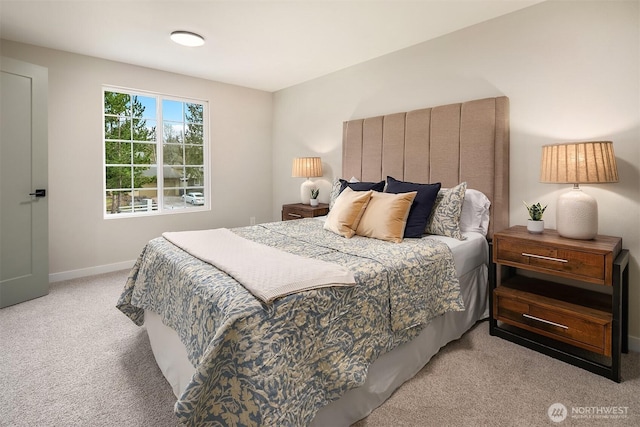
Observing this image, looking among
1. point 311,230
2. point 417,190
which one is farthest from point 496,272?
point 311,230

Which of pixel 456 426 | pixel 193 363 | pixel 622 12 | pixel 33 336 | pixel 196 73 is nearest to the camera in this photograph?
pixel 193 363

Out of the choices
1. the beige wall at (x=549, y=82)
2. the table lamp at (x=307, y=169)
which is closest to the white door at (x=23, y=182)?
the table lamp at (x=307, y=169)

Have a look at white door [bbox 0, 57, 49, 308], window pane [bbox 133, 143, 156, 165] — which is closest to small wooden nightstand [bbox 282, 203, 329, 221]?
window pane [bbox 133, 143, 156, 165]

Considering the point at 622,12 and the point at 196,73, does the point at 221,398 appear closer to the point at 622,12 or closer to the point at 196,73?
the point at 622,12

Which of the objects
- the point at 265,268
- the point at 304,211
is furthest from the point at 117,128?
the point at 265,268

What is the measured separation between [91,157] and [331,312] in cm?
356

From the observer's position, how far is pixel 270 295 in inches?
50.6

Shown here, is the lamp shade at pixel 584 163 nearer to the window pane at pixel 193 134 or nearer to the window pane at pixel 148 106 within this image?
the window pane at pixel 193 134

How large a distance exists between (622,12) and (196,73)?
4058 millimetres

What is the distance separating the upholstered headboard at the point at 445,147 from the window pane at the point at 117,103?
8.87ft

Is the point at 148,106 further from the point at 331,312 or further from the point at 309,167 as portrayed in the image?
the point at 331,312

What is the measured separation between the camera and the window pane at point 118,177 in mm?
3893

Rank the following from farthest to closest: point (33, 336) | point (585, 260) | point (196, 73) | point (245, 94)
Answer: point (245, 94), point (196, 73), point (33, 336), point (585, 260)

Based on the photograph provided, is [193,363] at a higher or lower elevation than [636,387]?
higher
